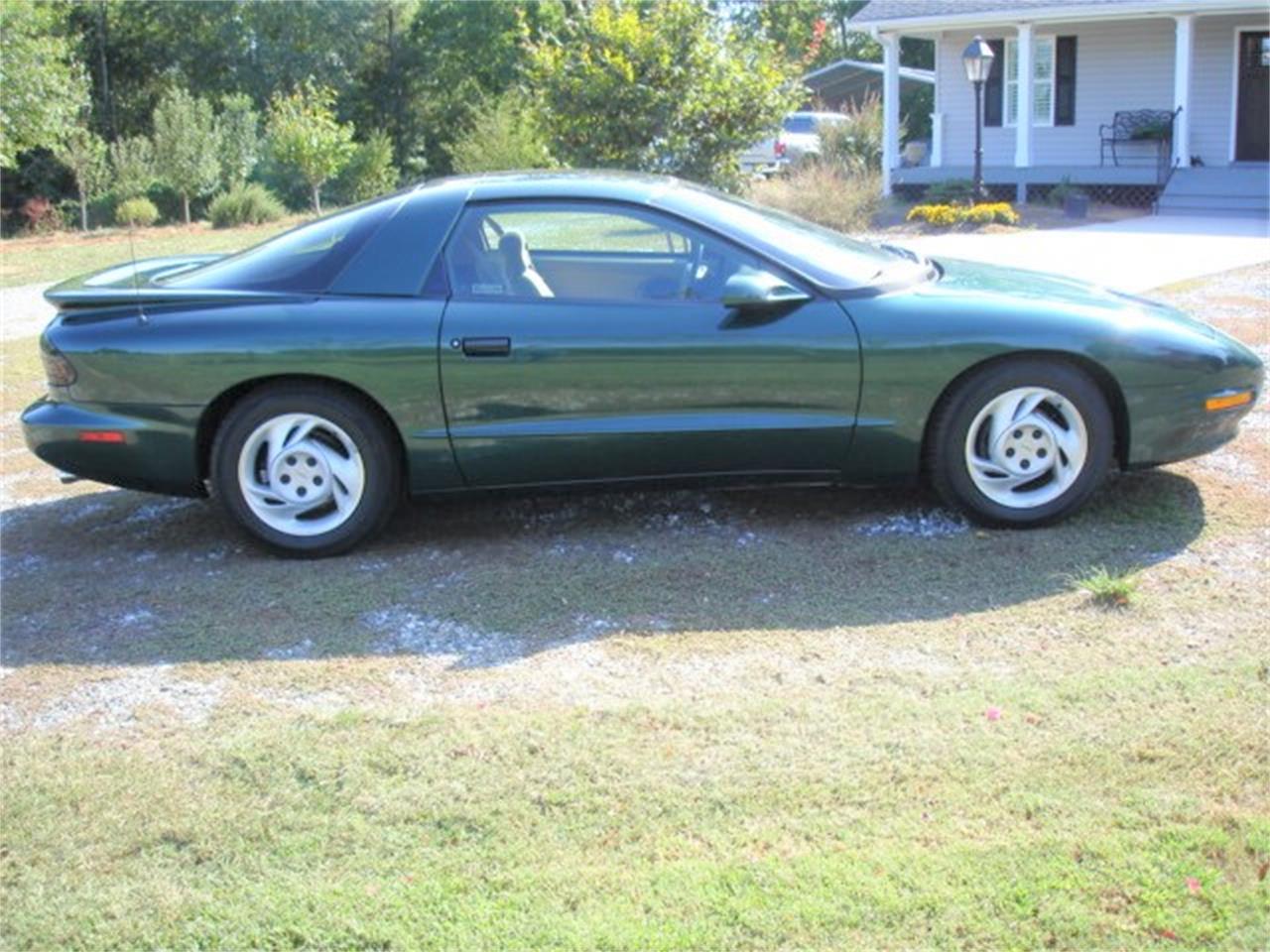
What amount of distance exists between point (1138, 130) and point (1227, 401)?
20.4 meters

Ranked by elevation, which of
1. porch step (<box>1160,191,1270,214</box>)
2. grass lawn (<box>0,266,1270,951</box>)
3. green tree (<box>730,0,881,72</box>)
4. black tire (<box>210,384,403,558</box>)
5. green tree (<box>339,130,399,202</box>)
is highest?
green tree (<box>730,0,881,72</box>)

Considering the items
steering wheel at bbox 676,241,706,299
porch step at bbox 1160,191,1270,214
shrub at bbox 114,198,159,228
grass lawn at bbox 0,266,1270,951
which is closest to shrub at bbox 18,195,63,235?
shrub at bbox 114,198,159,228

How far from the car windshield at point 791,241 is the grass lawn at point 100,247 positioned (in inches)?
521

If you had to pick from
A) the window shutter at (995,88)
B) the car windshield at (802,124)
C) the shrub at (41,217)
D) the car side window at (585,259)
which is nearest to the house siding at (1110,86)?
the window shutter at (995,88)

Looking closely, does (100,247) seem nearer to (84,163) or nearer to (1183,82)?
(84,163)

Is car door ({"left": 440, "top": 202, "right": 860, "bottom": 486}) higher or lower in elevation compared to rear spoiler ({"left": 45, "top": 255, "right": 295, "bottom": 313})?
lower

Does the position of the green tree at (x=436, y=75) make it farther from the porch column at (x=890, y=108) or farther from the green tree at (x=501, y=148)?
the porch column at (x=890, y=108)

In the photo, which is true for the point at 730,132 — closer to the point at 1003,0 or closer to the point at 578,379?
the point at 1003,0

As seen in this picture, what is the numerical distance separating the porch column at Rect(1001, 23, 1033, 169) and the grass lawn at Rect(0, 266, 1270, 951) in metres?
20.1

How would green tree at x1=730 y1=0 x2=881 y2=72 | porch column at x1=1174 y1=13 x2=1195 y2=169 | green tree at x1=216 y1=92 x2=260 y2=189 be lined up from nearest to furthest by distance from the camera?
porch column at x1=1174 y1=13 x2=1195 y2=169
green tree at x1=216 y1=92 x2=260 y2=189
green tree at x1=730 y1=0 x2=881 y2=72

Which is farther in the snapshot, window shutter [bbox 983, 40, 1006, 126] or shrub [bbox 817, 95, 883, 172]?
→ shrub [bbox 817, 95, 883, 172]

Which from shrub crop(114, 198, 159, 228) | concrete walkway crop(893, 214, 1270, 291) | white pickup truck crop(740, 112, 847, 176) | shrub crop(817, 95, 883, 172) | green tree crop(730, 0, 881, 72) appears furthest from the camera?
green tree crop(730, 0, 881, 72)

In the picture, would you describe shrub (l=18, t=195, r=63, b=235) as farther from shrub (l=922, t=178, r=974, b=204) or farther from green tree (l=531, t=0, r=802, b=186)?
shrub (l=922, t=178, r=974, b=204)

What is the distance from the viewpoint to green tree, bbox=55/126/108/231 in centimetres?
3103
